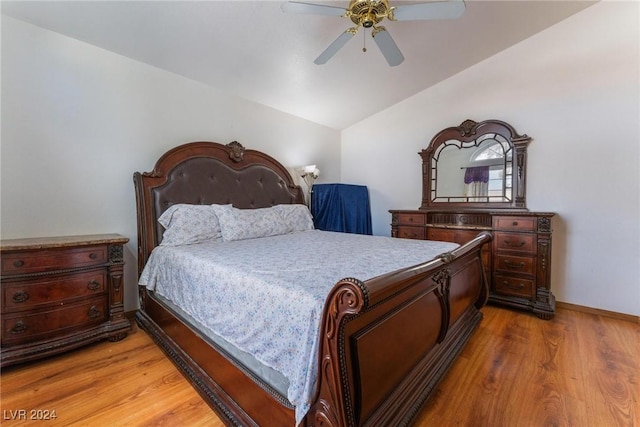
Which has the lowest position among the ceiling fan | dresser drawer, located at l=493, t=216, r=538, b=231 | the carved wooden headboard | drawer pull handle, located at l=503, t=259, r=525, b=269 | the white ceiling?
drawer pull handle, located at l=503, t=259, r=525, b=269

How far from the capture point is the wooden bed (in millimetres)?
889

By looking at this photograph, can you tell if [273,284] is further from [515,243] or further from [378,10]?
[515,243]

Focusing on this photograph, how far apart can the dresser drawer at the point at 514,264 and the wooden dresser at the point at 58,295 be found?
3530 mm

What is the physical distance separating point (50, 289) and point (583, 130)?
15.6 feet

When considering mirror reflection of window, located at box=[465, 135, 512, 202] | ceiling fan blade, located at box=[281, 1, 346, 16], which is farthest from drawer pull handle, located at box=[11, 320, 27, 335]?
mirror reflection of window, located at box=[465, 135, 512, 202]

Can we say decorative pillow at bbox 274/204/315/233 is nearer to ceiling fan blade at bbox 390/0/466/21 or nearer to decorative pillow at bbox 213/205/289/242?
decorative pillow at bbox 213/205/289/242

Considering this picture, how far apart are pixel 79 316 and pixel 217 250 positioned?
110cm

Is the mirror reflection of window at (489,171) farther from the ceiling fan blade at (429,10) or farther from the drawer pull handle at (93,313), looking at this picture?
the drawer pull handle at (93,313)

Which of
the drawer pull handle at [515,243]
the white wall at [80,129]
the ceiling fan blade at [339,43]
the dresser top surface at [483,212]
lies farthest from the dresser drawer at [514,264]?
the white wall at [80,129]

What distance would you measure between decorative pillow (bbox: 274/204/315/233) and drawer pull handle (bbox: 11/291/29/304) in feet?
6.62

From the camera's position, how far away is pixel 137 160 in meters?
2.53

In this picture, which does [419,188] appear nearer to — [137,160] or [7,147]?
[137,160]

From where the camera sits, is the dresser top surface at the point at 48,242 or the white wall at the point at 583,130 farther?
the white wall at the point at 583,130

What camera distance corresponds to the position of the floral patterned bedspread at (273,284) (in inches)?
39.1
